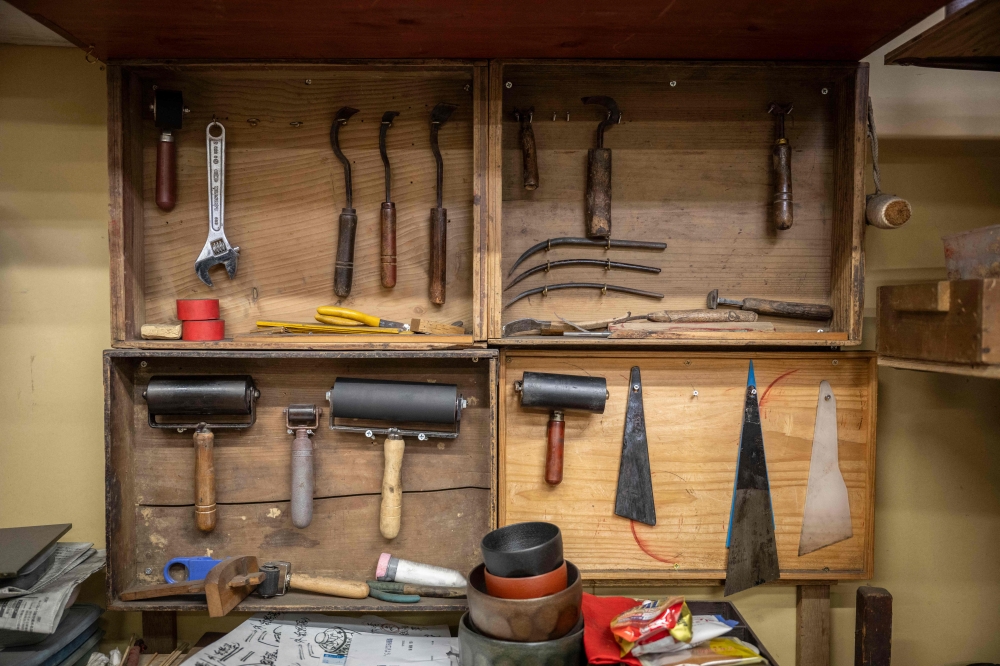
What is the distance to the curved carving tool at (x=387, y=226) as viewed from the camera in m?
1.53

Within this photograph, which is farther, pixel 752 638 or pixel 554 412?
pixel 554 412

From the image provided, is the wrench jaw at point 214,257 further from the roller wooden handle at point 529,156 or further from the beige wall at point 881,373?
the roller wooden handle at point 529,156

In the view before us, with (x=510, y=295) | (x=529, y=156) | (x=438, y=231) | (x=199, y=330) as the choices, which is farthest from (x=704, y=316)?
(x=199, y=330)

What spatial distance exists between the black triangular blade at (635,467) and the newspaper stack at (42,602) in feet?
4.20

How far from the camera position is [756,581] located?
1566 mm

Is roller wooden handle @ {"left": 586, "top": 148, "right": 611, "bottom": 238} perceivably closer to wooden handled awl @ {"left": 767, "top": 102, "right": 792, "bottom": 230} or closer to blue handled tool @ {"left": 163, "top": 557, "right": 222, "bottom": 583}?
wooden handled awl @ {"left": 767, "top": 102, "right": 792, "bottom": 230}

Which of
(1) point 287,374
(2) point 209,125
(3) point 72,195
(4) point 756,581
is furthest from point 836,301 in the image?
(3) point 72,195

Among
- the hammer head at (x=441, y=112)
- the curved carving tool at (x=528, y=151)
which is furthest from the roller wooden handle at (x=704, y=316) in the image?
the hammer head at (x=441, y=112)

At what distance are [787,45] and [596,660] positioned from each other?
135cm

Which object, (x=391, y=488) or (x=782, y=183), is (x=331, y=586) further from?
(x=782, y=183)

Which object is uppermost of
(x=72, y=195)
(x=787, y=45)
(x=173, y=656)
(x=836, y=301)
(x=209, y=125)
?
(x=787, y=45)

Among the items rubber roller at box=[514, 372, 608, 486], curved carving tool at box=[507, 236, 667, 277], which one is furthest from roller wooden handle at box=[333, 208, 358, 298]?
rubber roller at box=[514, 372, 608, 486]

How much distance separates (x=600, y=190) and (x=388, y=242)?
1.77 ft

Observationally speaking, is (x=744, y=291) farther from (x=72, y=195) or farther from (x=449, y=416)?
(x=72, y=195)
